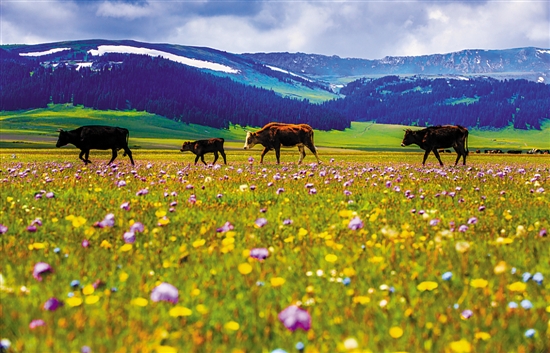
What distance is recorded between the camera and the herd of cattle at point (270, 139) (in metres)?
24.6

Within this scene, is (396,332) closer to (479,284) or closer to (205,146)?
(479,284)

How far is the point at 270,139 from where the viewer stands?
99.8 ft

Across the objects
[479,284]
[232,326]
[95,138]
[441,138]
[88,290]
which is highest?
[441,138]

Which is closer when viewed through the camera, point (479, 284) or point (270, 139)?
point (479, 284)

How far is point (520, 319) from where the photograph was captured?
3.38 metres

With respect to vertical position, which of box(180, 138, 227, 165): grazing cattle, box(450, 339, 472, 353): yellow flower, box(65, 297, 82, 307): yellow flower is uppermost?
box(450, 339, 472, 353): yellow flower

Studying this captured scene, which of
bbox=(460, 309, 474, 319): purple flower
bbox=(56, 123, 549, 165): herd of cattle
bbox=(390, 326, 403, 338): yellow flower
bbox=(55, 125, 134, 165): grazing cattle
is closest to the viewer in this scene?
bbox=(390, 326, 403, 338): yellow flower

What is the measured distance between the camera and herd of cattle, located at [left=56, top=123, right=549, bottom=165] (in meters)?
24.6

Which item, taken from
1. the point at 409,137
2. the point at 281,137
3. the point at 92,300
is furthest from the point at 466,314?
the point at 281,137

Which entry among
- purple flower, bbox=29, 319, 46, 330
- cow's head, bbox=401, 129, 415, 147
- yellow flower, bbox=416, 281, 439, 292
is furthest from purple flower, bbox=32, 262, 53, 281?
cow's head, bbox=401, 129, 415, 147

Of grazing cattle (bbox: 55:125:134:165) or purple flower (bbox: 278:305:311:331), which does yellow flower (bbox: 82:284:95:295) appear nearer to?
purple flower (bbox: 278:305:311:331)

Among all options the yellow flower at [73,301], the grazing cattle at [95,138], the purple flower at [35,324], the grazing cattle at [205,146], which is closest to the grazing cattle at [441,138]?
the grazing cattle at [205,146]

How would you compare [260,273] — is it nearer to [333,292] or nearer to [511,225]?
[333,292]

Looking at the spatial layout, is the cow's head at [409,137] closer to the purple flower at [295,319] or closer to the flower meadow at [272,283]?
the flower meadow at [272,283]
